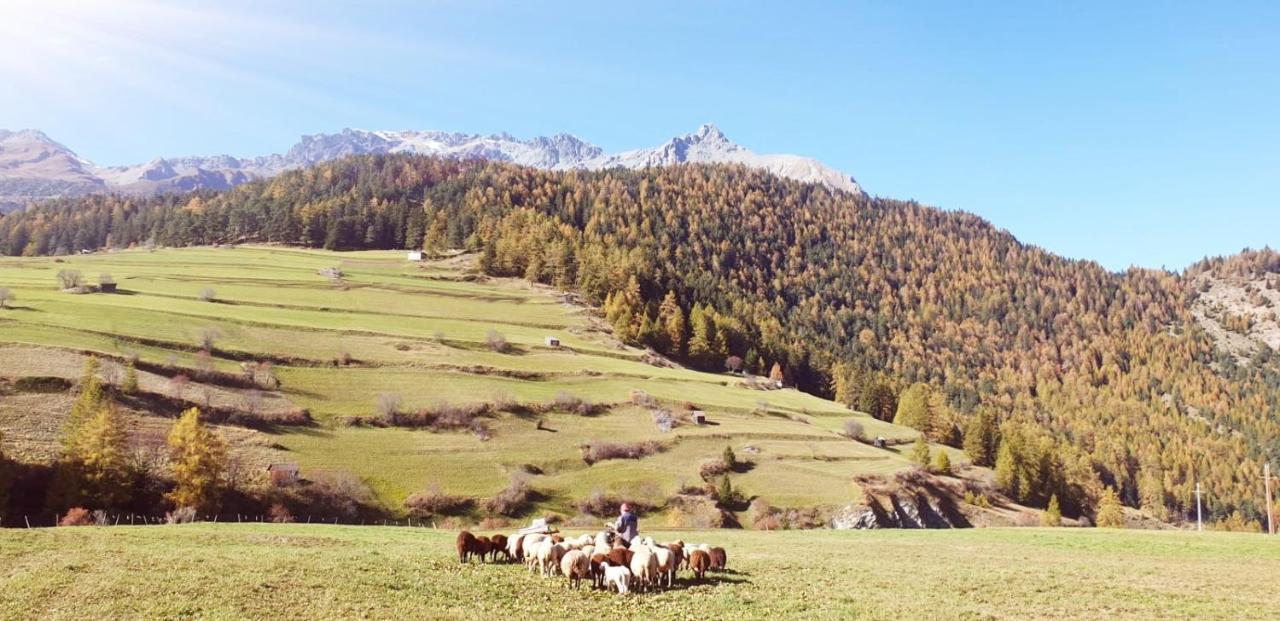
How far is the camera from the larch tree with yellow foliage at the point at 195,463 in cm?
6469

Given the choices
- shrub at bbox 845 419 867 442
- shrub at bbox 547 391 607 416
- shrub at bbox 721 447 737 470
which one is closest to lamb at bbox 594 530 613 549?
shrub at bbox 721 447 737 470

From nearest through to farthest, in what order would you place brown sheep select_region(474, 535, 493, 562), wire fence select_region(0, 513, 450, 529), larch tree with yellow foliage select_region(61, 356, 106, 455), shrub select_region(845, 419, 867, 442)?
brown sheep select_region(474, 535, 493, 562)
wire fence select_region(0, 513, 450, 529)
larch tree with yellow foliage select_region(61, 356, 106, 455)
shrub select_region(845, 419, 867, 442)

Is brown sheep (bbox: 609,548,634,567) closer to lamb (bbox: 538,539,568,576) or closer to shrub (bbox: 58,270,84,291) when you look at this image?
lamb (bbox: 538,539,568,576)

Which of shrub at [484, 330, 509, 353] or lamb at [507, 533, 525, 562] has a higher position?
shrub at [484, 330, 509, 353]

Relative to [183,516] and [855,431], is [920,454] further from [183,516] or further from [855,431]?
[183,516]

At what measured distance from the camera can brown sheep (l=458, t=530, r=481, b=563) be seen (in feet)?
95.9

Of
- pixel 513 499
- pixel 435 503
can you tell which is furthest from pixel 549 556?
pixel 513 499

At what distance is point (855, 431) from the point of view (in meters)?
123

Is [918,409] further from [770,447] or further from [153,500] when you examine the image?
[153,500]

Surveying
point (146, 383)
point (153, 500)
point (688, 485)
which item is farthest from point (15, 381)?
point (688, 485)

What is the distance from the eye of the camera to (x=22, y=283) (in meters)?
122

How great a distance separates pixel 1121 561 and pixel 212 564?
138 ft

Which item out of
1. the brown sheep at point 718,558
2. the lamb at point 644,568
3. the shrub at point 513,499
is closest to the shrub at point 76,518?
the shrub at point 513,499

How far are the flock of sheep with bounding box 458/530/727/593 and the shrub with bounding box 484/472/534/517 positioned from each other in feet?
148
